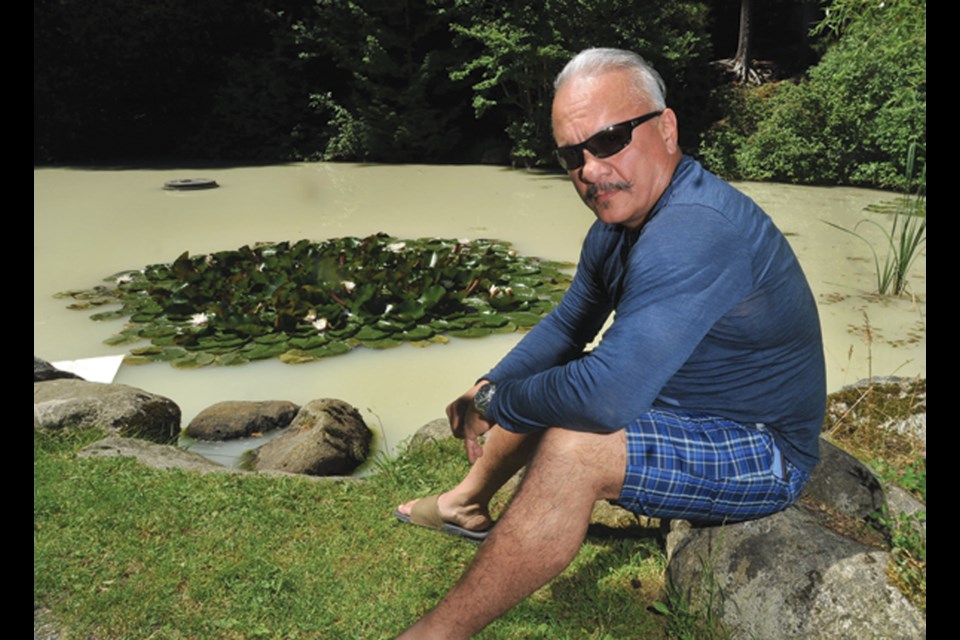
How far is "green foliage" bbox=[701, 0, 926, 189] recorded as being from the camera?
464 inches

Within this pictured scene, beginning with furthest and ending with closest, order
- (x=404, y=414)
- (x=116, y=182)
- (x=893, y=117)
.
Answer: (x=116, y=182) < (x=893, y=117) < (x=404, y=414)

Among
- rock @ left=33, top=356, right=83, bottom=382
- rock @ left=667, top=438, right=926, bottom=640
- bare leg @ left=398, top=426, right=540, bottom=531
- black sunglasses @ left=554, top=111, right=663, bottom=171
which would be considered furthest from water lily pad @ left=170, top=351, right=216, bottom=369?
black sunglasses @ left=554, top=111, right=663, bottom=171

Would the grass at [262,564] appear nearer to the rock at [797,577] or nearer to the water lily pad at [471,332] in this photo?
the rock at [797,577]

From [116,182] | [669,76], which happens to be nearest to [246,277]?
[116,182]

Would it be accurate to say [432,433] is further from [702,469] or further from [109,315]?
[109,315]

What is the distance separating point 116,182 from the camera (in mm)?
14859

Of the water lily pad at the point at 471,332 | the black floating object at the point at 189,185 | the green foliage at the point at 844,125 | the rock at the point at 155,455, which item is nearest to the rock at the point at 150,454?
the rock at the point at 155,455

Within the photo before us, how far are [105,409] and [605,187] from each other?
122 inches

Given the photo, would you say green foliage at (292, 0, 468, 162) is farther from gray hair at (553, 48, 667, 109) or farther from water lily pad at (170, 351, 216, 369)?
gray hair at (553, 48, 667, 109)

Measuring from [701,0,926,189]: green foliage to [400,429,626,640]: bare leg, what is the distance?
1070 cm

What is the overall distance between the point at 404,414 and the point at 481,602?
2867 mm

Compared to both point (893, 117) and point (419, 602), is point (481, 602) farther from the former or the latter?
point (893, 117)

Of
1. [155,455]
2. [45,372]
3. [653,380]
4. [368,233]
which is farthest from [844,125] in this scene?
[653,380]

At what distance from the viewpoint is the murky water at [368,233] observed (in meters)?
5.13
